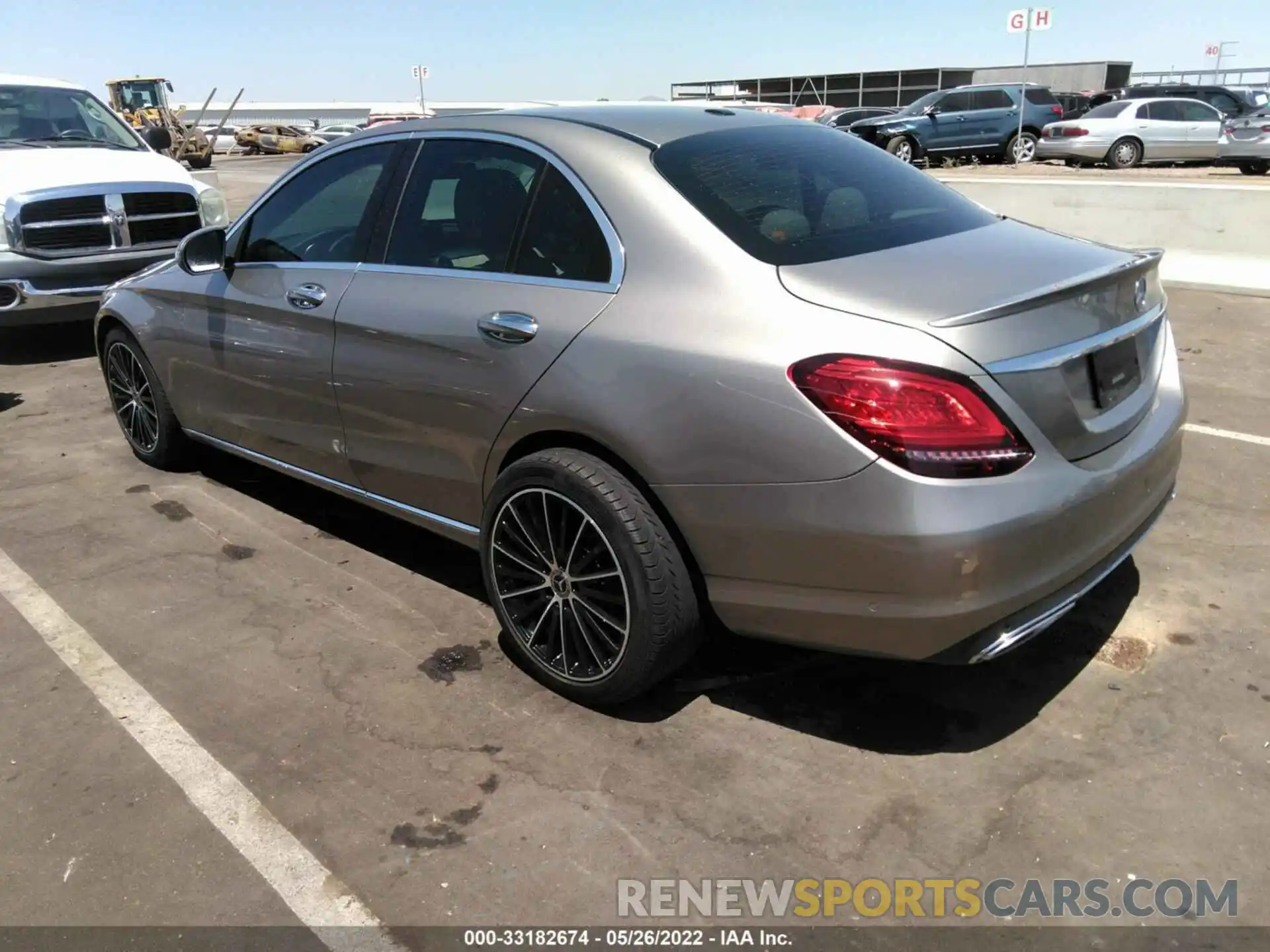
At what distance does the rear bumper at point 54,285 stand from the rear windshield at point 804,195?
6046 millimetres

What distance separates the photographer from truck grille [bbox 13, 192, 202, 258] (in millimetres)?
7465

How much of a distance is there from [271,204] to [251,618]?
5.73 ft

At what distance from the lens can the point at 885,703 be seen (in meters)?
3.17

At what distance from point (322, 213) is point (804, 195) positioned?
2035mm

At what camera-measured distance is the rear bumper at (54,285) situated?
24.4 feet

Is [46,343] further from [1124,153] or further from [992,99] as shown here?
[992,99]

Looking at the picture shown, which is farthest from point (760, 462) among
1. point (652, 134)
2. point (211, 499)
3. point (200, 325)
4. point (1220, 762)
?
point (211, 499)

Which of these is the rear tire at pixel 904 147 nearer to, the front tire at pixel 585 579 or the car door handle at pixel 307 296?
the car door handle at pixel 307 296

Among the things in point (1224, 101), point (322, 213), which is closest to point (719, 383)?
point (322, 213)

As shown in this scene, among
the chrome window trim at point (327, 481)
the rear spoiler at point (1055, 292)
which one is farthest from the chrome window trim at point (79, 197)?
the rear spoiler at point (1055, 292)

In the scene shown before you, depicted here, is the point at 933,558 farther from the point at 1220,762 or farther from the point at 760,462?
the point at 1220,762

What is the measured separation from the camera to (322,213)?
13.5ft

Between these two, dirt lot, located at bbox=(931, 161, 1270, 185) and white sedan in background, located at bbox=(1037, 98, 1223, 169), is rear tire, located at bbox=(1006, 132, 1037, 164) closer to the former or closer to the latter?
dirt lot, located at bbox=(931, 161, 1270, 185)

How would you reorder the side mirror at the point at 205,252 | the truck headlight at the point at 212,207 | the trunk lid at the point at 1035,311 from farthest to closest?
1. the truck headlight at the point at 212,207
2. the side mirror at the point at 205,252
3. the trunk lid at the point at 1035,311
